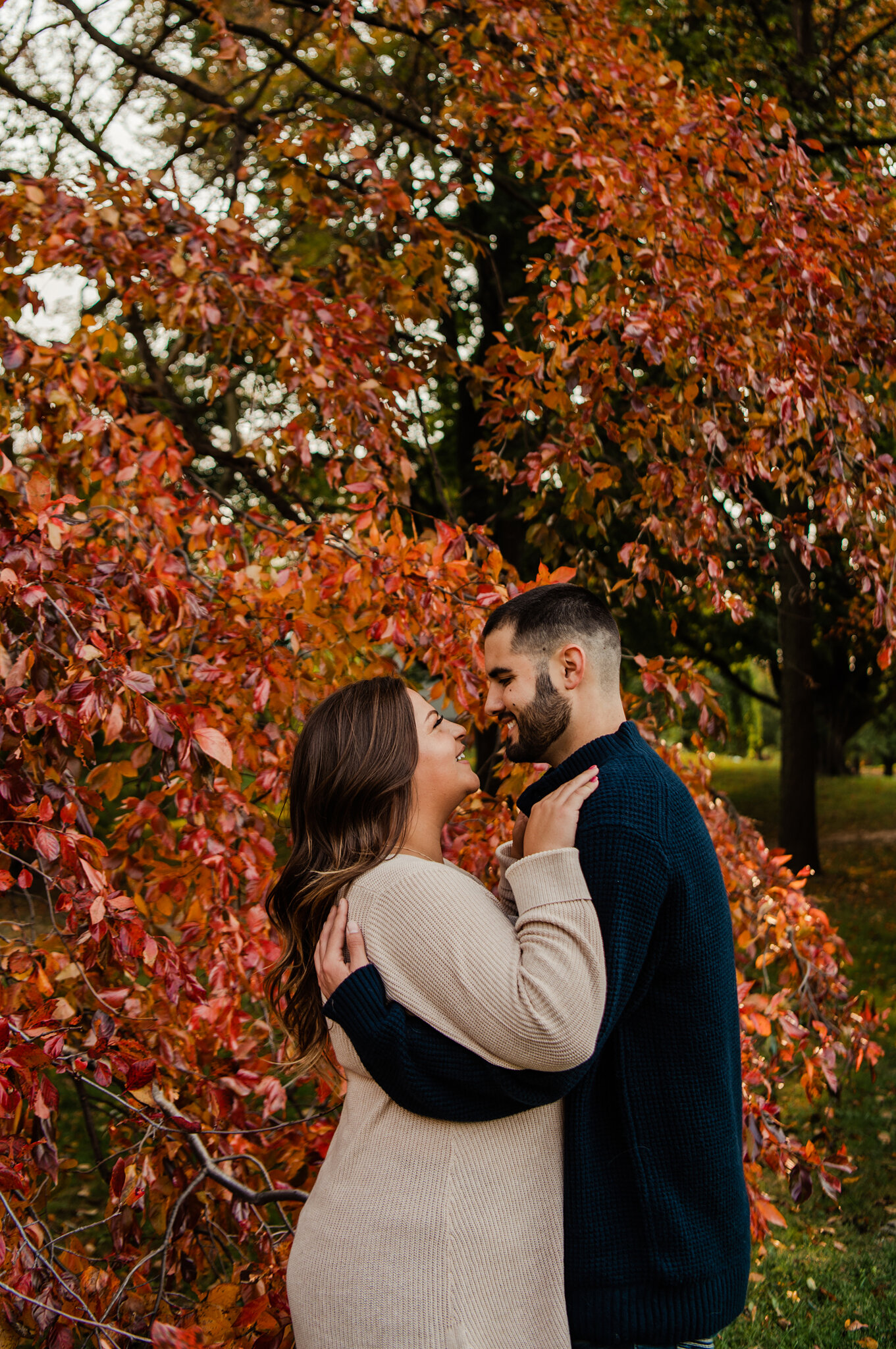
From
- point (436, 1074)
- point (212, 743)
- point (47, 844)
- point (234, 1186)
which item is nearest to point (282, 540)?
point (212, 743)

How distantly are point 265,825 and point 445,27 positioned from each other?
5.10 metres

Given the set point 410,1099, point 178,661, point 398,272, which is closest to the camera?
point 410,1099

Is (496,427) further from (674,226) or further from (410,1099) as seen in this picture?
(410,1099)

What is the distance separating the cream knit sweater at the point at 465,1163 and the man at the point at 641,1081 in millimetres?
49

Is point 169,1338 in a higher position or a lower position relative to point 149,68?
lower

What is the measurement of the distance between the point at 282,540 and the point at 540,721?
67.9 inches

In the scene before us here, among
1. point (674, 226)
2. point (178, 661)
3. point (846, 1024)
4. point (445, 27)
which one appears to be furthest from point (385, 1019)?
A: point (445, 27)

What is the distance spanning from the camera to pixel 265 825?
10.2 feet

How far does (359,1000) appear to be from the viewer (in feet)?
5.79

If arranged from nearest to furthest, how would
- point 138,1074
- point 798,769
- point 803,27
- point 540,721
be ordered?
point 540,721 < point 138,1074 < point 803,27 < point 798,769

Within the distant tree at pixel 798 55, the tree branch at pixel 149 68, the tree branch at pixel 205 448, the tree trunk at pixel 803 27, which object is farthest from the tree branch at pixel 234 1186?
the tree trunk at pixel 803 27

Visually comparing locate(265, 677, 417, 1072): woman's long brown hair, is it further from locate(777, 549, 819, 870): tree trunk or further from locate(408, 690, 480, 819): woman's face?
locate(777, 549, 819, 870): tree trunk

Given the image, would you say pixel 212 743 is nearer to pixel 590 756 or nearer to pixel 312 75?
pixel 590 756

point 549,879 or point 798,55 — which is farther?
point 798,55
